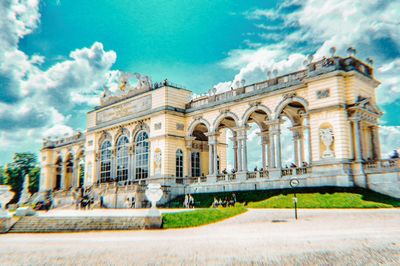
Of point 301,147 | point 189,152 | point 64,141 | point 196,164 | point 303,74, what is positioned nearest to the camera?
point 303,74

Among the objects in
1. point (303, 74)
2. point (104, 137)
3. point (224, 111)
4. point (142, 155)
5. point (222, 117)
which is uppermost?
point (303, 74)

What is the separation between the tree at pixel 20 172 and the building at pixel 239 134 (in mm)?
22467

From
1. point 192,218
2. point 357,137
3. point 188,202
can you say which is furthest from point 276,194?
point 192,218

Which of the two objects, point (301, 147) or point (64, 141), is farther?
point (64, 141)

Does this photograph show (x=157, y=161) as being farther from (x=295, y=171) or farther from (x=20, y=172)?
(x=20, y=172)

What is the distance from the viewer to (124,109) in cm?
4703

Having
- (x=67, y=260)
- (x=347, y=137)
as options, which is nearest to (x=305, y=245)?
(x=67, y=260)

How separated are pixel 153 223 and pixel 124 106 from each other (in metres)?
29.7

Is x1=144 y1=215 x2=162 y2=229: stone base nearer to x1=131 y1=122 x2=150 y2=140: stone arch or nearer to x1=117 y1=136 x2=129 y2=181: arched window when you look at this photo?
x1=131 y1=122 x2=150 y2=140: stone arch

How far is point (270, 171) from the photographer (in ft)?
107

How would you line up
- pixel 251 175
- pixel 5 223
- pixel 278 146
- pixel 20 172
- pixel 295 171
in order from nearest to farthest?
1. pixel 5 223
2. pixel 295 171
3. pixel 278 146
4. pixel 251 175
5. pixel 20 172

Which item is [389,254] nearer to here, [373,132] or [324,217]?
[324,217]

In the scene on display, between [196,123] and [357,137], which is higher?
[196,123]

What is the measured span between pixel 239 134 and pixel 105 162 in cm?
2097
